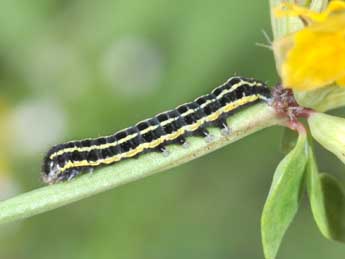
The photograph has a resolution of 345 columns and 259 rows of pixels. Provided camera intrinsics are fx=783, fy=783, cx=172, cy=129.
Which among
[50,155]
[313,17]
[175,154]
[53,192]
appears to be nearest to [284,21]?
[313,17]

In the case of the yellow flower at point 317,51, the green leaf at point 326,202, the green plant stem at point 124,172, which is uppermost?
the yellow flower at point 317,51

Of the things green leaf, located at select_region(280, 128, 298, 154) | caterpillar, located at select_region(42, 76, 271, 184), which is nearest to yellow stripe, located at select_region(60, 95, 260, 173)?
caterpillar, located at select_region(42, 76, 271, 184)

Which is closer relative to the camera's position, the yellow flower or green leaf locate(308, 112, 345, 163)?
the yellow flower

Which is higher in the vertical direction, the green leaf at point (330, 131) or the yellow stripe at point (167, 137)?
the yellow stripe at point (167, 137)

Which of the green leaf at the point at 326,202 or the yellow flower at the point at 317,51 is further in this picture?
the green leaf at the point at 326,202

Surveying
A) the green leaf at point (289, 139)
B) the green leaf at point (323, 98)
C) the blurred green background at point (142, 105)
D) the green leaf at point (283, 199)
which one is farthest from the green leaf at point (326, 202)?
the blurred green background at point (142, 105)

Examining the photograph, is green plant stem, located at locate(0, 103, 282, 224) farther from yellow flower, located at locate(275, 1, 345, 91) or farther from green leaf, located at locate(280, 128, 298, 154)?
yellow flower, located at locate(275, 1, 345, 91)

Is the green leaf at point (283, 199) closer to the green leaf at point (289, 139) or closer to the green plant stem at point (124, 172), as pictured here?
the green plant stem at point (124, 172)

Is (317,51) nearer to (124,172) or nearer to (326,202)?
(326,202)
